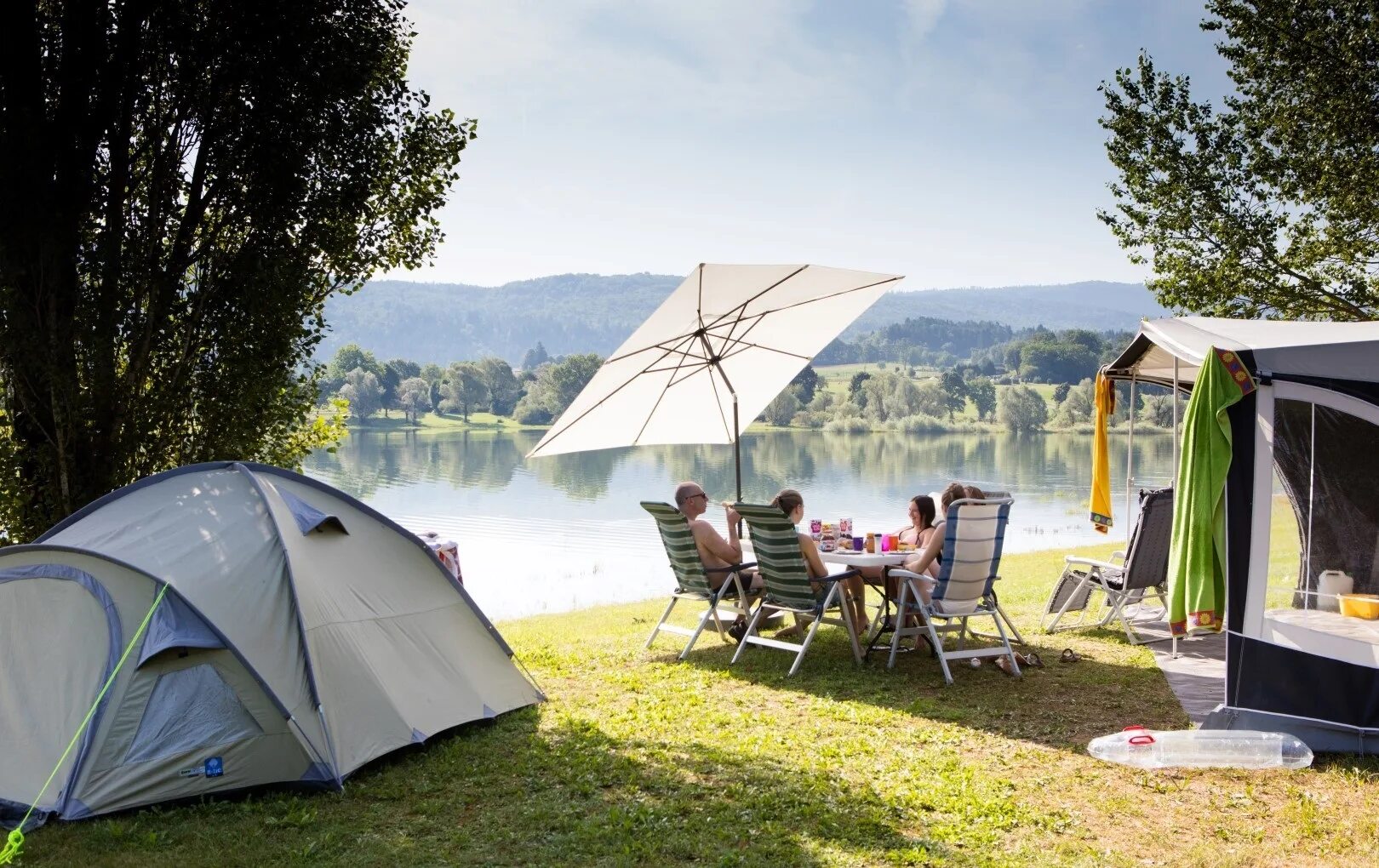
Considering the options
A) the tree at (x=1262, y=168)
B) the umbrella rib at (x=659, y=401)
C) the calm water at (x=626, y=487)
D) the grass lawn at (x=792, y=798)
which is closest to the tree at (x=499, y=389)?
the calm water at (x=626, y=487)

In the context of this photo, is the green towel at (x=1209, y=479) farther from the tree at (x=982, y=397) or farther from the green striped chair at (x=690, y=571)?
the tree at (x=982, y=397)

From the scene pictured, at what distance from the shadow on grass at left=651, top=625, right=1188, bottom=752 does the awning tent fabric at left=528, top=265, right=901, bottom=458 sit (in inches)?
71.2

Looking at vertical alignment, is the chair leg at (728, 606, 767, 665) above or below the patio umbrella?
below

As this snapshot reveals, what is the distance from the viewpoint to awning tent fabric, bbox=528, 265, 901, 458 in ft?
23.6

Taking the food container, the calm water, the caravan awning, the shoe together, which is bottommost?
the calm water

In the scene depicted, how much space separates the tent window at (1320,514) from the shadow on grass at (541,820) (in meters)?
2.09

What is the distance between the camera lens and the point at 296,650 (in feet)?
15.3

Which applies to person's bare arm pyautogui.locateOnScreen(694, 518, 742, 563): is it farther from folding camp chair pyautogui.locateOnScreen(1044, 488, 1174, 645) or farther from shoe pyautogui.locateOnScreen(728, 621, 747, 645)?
folding camp chair pyautogui.locateOnScreen(1044, 488, 1174, 645)

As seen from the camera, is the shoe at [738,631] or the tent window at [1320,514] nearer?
the tent window at [1320,514]

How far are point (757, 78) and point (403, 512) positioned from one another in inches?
642

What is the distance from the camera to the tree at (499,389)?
6806 cm

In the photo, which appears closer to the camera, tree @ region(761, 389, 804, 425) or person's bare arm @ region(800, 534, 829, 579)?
person's bare arm @ region(800, 534, 829, 579)

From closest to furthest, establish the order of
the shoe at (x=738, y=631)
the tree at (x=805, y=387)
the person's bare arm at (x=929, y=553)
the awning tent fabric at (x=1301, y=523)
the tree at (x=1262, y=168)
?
the awning tent fabric at (x=1301, y=523), the person's bare arm at (x=929, y=553), the shoe at (x=738, y=631), the tree at (x=1262, y=168), the tree at (x=805, y=387)

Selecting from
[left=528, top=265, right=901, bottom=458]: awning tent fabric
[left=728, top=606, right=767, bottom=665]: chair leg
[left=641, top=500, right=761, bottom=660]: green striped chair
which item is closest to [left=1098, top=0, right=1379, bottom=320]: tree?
[left=528, top=265, right=901, bottom=458]: awning tent fabric
